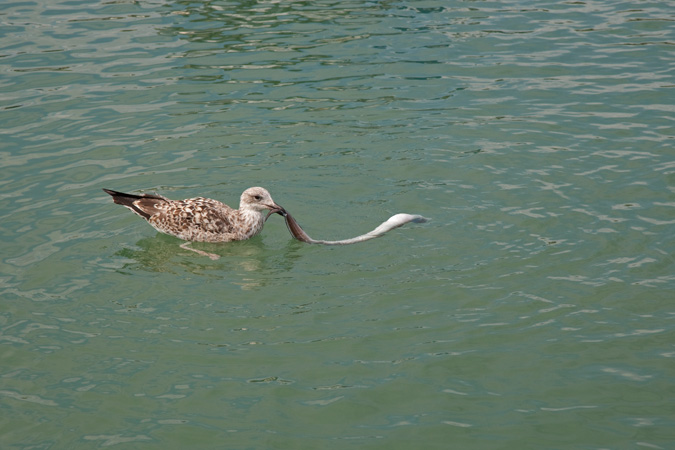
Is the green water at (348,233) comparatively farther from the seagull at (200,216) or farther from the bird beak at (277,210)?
the bird beak at (277,210)

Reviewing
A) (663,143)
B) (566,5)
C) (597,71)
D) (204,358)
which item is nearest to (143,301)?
(204,358)

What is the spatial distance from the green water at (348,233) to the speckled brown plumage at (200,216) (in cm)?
24

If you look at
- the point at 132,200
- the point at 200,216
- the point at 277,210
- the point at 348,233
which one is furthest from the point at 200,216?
the point at 348,233

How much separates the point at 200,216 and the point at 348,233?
7.10 ft

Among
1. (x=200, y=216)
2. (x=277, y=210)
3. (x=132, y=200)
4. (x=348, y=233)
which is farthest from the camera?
(x=132, y=200)

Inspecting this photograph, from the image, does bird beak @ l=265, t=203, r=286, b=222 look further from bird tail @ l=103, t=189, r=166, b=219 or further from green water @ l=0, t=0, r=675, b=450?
bird tail @ l=103, t=189, r=166, b=219

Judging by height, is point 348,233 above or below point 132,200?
below

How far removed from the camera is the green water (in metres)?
8.52

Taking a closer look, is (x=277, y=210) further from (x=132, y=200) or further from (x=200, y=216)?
(x=132, y=200)

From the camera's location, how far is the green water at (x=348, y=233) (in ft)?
28.0

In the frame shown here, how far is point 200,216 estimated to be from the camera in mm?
12352

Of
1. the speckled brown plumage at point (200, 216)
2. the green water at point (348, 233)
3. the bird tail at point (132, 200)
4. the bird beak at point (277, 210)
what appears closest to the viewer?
the green water at point (348, 233)

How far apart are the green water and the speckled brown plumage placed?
0.24 meters

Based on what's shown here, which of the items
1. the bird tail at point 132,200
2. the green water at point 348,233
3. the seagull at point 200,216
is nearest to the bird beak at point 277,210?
the seagull at point 200,216
